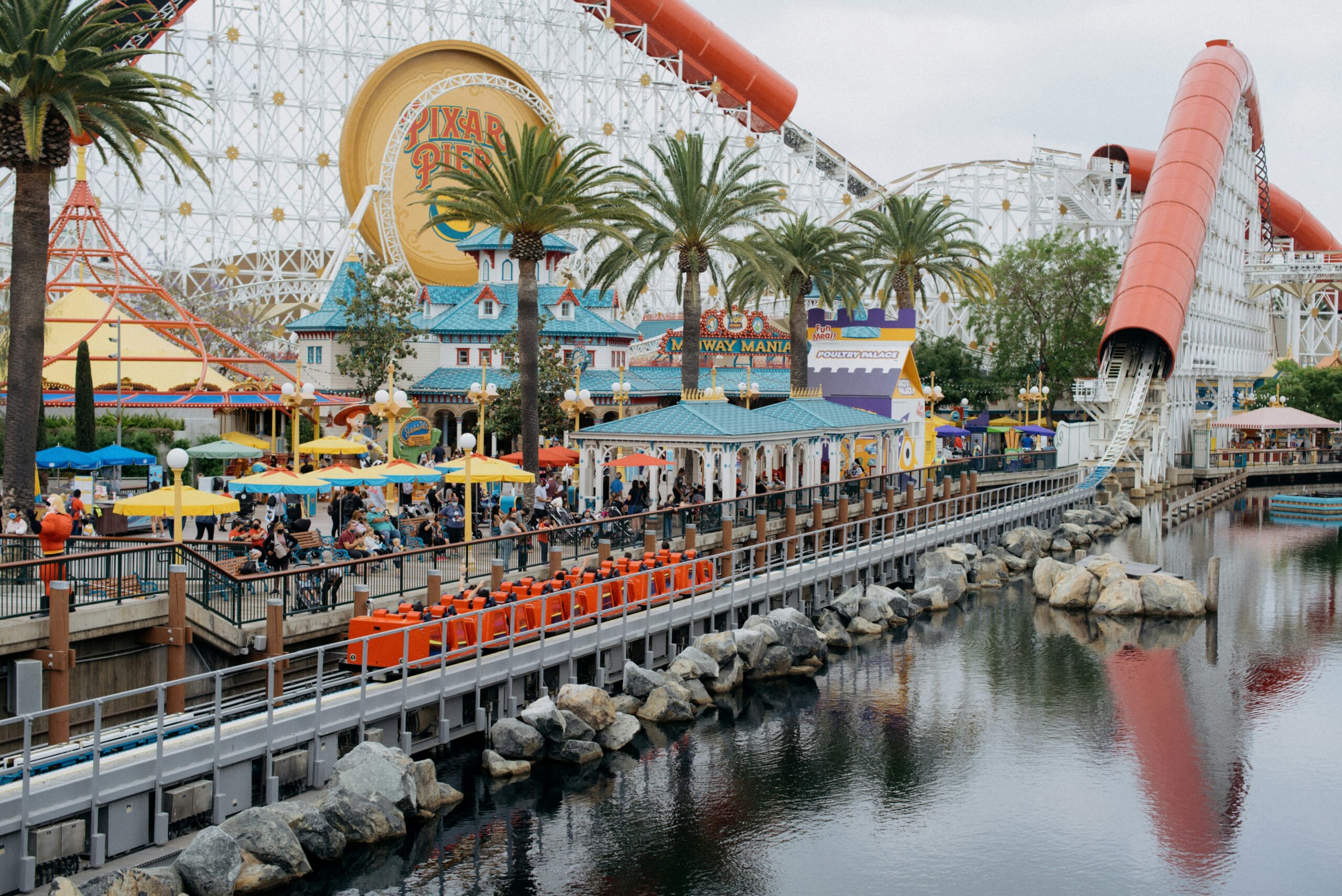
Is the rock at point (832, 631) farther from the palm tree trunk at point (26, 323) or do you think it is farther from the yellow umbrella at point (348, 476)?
the palm tree trunk at point (26, 323)

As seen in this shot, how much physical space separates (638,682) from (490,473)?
7.62 meters

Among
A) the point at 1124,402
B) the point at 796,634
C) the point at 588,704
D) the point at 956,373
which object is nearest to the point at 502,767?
the point at 588,704

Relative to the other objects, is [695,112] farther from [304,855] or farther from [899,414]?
[304,855]

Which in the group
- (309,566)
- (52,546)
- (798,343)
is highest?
(798,343)

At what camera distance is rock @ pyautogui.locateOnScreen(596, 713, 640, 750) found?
22.3 metres

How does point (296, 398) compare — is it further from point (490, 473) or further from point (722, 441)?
point (722, 441)

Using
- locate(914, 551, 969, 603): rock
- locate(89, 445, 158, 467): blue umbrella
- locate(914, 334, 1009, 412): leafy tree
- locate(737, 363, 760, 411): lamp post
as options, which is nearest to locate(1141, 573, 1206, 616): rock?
locate(914, 551, 969, 603): rock

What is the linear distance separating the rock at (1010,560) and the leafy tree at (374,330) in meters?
23.0

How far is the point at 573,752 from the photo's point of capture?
70.7 feet

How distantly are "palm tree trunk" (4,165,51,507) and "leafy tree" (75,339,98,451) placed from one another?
431 inches

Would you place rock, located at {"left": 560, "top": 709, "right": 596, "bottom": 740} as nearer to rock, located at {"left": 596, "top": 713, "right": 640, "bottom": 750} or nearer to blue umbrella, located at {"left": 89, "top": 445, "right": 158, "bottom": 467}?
rock, located at {"left": 596, "top": 713, "right": 640, "bottom": 750}

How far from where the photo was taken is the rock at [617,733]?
22.3 metres

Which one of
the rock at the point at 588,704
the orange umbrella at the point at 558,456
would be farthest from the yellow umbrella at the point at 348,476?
the orange umbrella at the point at 558,456

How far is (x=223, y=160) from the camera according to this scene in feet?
232
